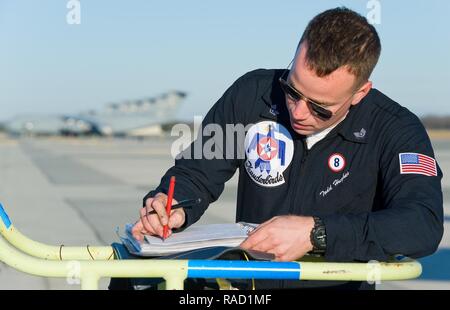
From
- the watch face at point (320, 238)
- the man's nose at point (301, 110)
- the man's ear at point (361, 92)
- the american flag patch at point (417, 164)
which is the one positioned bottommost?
the watch face at point (320, 238)

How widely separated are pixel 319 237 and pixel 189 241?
0.36 m

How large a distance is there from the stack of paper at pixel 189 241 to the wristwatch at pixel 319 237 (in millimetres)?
210

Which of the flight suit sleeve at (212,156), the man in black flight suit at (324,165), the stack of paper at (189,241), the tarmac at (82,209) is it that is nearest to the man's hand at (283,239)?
the man in black flight suit at (324,165)

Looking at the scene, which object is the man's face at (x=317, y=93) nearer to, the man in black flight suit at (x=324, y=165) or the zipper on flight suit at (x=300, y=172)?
the man in black flight suit at (x=324, y=165)

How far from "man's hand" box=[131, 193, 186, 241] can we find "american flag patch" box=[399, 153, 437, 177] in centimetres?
69

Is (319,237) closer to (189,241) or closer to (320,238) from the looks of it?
(320,238)

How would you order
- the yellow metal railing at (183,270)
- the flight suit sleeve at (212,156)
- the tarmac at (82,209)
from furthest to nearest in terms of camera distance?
the tarmac at (82,209)
the flight suit sleeve at (212,156)
the yellow metal railing at (183,270)

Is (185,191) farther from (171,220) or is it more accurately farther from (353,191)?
(353,191)

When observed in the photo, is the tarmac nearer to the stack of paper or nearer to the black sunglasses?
the stack of paper

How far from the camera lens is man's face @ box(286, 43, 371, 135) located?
198 centimetres

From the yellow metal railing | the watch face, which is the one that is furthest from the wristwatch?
the yellow metal railing

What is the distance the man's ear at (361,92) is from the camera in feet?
6.83
